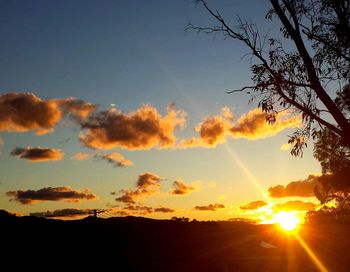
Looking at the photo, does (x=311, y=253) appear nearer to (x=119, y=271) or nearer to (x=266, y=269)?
(x=266, y=269)

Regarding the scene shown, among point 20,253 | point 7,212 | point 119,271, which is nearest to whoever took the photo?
point 20,253

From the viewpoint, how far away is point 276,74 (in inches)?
562

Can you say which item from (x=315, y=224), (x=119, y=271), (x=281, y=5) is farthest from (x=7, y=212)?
(x=315, y=224)

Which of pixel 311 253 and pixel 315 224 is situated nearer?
pixel 311 253

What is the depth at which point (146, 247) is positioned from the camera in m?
19.7

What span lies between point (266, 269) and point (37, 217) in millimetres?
11781

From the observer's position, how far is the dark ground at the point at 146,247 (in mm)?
15395

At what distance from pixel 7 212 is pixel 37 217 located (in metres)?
0.99

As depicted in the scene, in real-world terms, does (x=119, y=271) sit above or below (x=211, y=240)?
below

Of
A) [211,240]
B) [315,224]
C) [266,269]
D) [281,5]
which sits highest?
[281,5]

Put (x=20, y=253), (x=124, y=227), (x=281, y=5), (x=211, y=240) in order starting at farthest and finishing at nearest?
(x=211, y=240)
(x=124, y=227)
(x=20, y=253)
(x=281, y=5)

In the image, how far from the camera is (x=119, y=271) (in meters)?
17.3

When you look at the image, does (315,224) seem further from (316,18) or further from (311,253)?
(316,18)

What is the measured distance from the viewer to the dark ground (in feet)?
50.5
